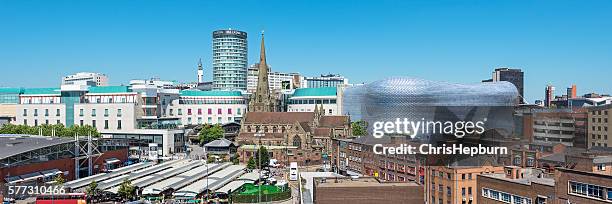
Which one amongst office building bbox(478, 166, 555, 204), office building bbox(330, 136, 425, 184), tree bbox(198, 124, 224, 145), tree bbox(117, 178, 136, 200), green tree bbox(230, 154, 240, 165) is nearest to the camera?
office building bbox(478, 166, 555, 204)

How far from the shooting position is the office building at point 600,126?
65.2 meters

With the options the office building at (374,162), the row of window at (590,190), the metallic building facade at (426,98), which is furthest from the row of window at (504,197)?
the metallic building facade at (426,98)

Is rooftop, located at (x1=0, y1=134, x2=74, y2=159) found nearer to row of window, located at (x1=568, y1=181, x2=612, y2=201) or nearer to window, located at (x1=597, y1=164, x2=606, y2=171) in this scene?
row of window, located at (x1=568, y1=181, x2=612, y2=201)

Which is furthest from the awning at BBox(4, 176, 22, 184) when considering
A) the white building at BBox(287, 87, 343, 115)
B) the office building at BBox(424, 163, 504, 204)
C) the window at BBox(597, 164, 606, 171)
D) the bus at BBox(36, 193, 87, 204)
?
the white building at BBox(287, 87, 343, 115)

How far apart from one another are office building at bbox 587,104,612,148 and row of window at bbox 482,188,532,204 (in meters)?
40.8

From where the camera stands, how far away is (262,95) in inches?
4198

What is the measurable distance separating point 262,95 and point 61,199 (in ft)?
233

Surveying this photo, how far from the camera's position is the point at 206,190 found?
4403 centimetres

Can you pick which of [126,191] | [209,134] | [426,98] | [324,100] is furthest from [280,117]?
[126,191]

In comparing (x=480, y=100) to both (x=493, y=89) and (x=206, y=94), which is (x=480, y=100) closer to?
(x=493, y=89)

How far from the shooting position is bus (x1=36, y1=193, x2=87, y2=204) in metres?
36.2

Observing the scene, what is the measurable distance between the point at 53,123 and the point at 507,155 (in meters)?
72.0

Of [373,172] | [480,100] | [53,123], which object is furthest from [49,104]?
[480,100]

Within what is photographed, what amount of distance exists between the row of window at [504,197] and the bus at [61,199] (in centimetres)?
2637
